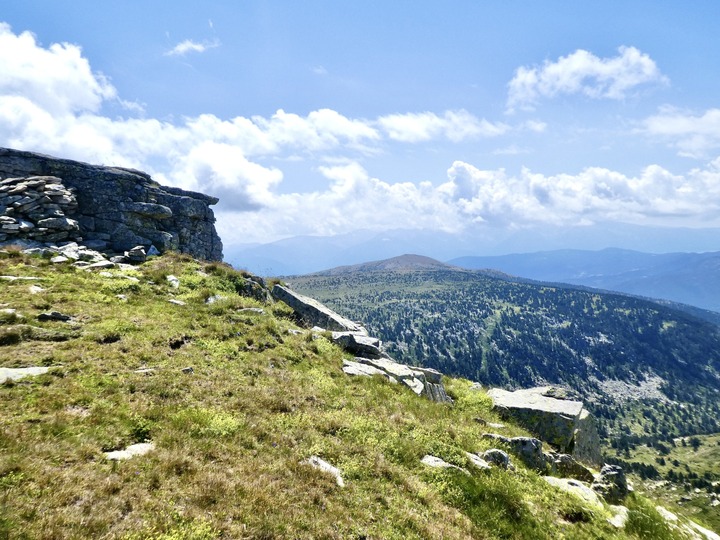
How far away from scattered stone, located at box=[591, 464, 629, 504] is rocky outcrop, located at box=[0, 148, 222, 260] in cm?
3727

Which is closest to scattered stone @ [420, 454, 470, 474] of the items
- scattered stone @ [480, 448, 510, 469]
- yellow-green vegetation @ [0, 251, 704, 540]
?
yellow-green vegetation @ [0, 251, 704, 540]

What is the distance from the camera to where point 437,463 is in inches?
501

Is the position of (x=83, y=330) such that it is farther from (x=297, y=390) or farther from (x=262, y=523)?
(x=262, y=523)

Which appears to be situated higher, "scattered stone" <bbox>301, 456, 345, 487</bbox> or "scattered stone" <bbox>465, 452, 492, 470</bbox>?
"scattered stone" <bbox>301, 456, 345, 487</bbox>

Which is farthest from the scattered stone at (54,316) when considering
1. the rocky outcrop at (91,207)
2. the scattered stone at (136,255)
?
the rocky outcrop at (91,207)

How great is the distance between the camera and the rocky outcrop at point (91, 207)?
30.5 m

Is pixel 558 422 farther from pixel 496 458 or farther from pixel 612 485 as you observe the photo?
pixel 496 458

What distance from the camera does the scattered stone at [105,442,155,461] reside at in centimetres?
895

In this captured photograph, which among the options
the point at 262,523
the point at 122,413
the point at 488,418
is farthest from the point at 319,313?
the point at 262,523

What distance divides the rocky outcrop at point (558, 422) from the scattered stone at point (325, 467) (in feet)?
47.7

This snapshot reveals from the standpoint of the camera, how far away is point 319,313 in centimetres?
3228

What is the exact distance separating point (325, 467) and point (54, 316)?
1533 cm

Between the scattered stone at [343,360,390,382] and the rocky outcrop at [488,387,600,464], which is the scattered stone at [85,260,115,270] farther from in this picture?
the rocky outcrop at [488,387,600,464]

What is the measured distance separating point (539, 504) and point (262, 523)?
9.39m
